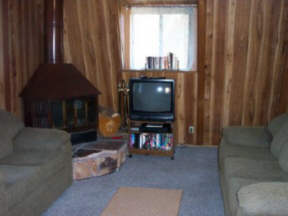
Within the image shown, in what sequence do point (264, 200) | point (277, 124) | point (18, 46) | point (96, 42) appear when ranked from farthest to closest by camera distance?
1. point (96, 42)
2. point (18, 46)
3. point (277, 124)
4. point (264, 200)

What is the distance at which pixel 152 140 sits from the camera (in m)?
4.45

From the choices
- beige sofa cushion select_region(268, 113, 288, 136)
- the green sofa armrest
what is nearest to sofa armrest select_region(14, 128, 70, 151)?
the green sofa armrest

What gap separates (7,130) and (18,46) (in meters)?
1.37

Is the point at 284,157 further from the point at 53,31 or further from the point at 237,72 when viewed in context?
the point at 53,31

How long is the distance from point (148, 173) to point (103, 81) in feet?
5.69

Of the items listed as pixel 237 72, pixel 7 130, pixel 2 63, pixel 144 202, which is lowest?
pixel 144 202

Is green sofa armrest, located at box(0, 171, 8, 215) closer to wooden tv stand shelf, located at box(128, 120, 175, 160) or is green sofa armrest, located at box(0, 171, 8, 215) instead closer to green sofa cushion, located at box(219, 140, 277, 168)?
green sofa cushion, located at box(219, 140, 277, 168)

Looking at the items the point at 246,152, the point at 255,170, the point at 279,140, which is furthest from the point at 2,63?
the point at 279,140

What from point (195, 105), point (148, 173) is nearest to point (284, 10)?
point (195, 105)

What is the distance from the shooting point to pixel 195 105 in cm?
487

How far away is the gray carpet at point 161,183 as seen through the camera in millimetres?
3069

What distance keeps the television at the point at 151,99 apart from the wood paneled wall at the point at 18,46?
1375mm

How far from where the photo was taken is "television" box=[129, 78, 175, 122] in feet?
14.6

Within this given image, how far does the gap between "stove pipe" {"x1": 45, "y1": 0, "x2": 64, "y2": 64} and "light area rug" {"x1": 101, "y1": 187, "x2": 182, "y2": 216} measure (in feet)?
6.31
